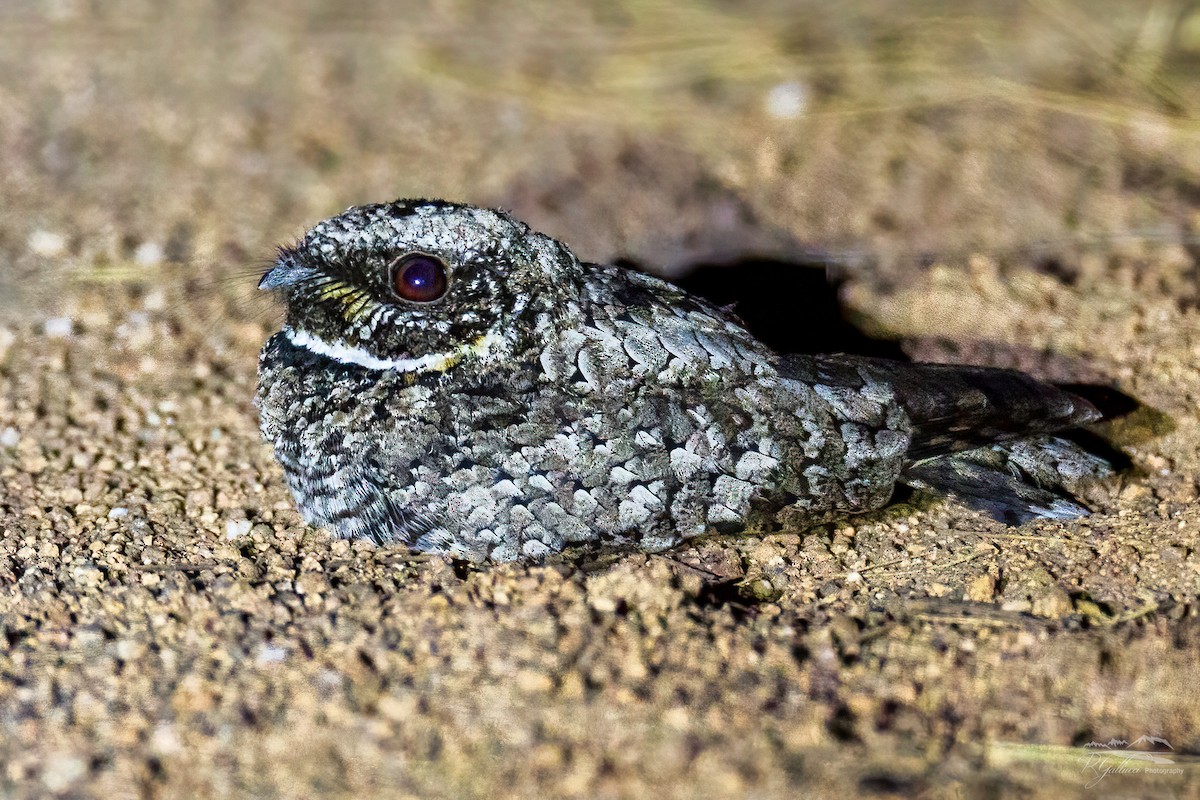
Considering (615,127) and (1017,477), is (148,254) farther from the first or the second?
(1017,477)

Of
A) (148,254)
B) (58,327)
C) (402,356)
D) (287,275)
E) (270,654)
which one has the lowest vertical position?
(270,654)

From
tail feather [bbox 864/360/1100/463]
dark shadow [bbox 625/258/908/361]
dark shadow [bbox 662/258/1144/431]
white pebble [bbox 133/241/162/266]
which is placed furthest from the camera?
white pebble [bbox 133/241/162/266]

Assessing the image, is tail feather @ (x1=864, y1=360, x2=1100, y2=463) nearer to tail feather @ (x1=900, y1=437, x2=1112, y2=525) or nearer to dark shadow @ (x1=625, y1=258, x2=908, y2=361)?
tail feather @ (x1=900, y1=437, x2=1112, y2=525)

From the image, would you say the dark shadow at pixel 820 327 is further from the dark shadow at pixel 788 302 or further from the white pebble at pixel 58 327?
the white pebble at pixel 58 327

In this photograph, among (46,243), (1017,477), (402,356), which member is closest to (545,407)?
(402,356)

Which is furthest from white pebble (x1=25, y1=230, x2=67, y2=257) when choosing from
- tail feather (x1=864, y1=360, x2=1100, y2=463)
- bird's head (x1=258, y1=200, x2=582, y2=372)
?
tail feather (x1=864, y1=360, x2=1100, y2=463)

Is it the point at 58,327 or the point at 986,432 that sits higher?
the point at 986,432
